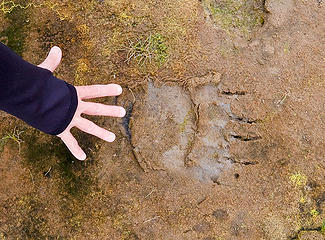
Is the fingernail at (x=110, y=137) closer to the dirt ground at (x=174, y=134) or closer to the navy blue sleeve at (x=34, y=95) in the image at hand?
the dirt ground at (x=174, y=134)

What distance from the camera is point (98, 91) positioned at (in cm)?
230

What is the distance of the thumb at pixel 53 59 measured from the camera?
2334 millimetres

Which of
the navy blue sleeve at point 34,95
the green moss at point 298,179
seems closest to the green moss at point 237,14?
the green moss at point 298,179

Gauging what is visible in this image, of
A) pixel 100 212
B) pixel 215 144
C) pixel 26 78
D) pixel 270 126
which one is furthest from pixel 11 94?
pixel 270 126

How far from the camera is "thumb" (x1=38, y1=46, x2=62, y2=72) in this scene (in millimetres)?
2334

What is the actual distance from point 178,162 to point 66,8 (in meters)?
1.24

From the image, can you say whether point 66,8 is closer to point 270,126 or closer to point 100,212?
point 100,212

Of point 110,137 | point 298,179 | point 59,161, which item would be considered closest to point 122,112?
point 110,137

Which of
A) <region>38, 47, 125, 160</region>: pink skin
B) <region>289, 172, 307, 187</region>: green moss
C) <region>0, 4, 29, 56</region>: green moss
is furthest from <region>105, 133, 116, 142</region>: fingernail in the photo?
<region>289, 172, 307, 187</region>: green moss

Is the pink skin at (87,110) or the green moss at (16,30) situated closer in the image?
the pink skin at (87,110)

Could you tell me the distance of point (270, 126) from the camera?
2.43m

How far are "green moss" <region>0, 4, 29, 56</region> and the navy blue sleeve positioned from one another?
523 millimetres

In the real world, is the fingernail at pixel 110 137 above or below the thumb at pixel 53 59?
below

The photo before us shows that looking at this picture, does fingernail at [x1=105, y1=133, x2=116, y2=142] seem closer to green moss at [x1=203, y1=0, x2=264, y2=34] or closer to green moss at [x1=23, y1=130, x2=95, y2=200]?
green moss at [x1=23, y1=130, x2=95, y2=200]
